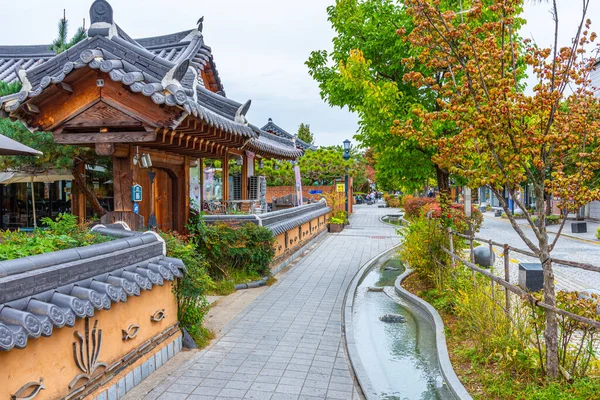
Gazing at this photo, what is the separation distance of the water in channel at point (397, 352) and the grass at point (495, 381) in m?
0.29

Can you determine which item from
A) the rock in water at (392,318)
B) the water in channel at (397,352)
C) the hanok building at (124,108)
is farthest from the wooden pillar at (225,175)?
the rock in water at (392,318)

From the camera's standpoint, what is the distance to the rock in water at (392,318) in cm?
830

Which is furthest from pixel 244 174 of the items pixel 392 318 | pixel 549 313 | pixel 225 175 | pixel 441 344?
pixel 549 313

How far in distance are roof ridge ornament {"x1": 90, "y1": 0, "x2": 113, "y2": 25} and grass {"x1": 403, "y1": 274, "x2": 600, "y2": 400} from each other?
729 centimetres

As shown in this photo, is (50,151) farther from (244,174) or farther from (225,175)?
(244,174)

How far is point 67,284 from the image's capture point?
4102mm

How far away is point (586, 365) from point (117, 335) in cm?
464

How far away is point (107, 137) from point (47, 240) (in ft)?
8.43

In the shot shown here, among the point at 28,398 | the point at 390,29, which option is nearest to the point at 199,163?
the point at 390,29

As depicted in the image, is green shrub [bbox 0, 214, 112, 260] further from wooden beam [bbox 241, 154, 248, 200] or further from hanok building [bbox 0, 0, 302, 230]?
wooden beam [bbox 241, 154, 248, 200]

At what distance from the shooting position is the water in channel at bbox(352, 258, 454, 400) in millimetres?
5379

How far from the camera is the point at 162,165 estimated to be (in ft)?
28.3

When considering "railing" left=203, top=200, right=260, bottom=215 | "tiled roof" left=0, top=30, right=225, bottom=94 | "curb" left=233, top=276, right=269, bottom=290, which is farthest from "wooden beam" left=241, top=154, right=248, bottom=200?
"curb" left=233, top=276, right=269, bottom=290

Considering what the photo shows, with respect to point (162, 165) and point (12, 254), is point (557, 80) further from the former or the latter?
point (162, 165)
